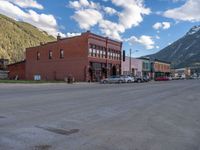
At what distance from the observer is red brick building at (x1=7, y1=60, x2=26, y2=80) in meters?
74.2

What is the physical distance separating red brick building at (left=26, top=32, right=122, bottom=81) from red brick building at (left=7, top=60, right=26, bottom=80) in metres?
2.14

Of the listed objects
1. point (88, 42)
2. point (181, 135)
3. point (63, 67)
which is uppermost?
point (88, 42)

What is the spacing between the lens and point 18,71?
75.7 metres

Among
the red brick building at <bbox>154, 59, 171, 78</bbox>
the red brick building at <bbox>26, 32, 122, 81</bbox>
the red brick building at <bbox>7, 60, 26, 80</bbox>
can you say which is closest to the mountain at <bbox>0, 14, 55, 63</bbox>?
the red brick building at <bbox>7, 60, 26, 80</bbox>

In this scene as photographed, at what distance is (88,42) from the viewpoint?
58906 millimetres

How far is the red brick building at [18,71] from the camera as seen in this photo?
7425 centimetres

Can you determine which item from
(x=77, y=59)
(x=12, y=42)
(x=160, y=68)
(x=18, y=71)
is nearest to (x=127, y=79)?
(x=77, y=59)

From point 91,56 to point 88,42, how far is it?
3051 mm

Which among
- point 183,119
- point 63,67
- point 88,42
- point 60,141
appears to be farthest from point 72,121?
point 63,67

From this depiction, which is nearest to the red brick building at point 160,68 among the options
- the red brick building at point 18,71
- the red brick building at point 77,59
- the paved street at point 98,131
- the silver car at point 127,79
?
the red brick building at point 77,59

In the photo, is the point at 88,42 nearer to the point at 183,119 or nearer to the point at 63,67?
the point at 63,67

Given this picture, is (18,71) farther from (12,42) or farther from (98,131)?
(12,42)

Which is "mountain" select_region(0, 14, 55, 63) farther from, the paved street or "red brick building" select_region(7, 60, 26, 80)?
the paved street

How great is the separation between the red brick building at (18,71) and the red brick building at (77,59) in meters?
2.14
